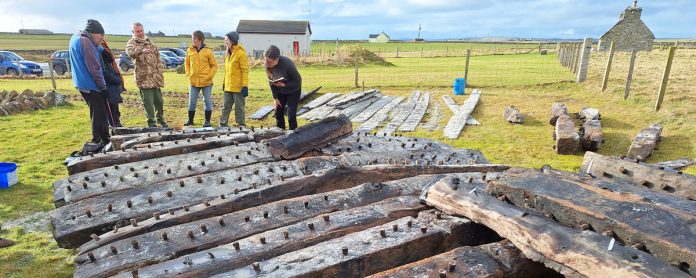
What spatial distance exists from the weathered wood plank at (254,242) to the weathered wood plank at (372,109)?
8447 mm

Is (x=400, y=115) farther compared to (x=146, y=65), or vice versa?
(x=400, y=115)

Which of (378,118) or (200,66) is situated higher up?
(200,66)

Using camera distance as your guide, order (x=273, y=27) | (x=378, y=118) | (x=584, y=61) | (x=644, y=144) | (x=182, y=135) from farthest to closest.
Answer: (x=273, y=27) < (x=584, y=61) < (x=378, y=118) < (x=644, y=144) < (x=182, y=135)

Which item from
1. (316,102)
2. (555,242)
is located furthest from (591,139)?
(316,102)

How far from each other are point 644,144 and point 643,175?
486 centimetres

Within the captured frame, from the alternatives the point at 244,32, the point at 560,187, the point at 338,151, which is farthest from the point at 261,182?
the point at 244,32

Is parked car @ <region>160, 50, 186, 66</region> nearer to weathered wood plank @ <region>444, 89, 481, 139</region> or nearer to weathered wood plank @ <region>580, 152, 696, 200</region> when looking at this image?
weathered wood plank @ <region>444, 89, 481, 139</region>

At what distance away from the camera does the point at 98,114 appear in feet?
23.9

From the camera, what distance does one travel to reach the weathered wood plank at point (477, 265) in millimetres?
2459

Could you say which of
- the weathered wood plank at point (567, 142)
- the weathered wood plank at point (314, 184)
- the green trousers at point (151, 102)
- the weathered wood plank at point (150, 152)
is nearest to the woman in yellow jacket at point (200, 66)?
the green trousers at point (151, 102)

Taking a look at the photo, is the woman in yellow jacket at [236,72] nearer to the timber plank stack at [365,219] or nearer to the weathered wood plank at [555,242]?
the timber plank stack at [365,219]

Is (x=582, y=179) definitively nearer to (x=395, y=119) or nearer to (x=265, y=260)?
(x=265, y=260)

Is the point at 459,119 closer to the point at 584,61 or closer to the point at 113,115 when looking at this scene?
the point at 113,115

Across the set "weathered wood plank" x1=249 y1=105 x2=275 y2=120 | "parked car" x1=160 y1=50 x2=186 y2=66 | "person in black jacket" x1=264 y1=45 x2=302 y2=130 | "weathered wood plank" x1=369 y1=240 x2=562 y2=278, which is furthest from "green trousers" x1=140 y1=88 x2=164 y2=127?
"parked car" x1=160 y1=50 x2=186 y2=66
